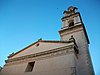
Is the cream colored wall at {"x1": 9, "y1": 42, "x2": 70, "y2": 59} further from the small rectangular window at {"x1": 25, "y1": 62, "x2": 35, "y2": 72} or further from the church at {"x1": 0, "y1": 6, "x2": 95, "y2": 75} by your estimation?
the small rectangular window at {"x1": 25, "y1": 62, "x2": 35, "y2": 72}

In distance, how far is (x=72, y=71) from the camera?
9.89 m

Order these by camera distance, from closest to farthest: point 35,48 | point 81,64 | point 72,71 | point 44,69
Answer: point 72,71
point 44,69
point 81,64
point 35,48

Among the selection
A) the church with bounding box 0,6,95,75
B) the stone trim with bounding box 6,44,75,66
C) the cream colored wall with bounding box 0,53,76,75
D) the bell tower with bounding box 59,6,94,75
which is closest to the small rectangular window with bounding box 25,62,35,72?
the church with bounding box 0,6,95,75

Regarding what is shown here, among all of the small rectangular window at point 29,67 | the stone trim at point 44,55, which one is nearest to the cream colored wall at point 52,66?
the small rectangular window at point 29,67

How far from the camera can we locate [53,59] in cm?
1210

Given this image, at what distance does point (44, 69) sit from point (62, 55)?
241 cm

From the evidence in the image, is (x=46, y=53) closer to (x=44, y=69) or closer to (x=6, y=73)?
(x=44, y=69)

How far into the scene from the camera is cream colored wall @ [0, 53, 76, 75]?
10523 mm

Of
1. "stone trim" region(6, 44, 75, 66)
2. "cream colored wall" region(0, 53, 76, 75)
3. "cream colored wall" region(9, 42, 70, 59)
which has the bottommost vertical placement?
"cream colored wall" region(0, 53, 76, 75)

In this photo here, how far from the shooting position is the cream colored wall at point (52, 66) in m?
10.5

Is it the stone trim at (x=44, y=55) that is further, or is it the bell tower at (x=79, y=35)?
the bell tower at (x=79, y=35)

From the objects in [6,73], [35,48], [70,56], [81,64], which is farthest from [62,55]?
[6,73]

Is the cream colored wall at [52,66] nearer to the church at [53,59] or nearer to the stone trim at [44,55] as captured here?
the church at [53,59]

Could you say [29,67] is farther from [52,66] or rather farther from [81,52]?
[81,52]
